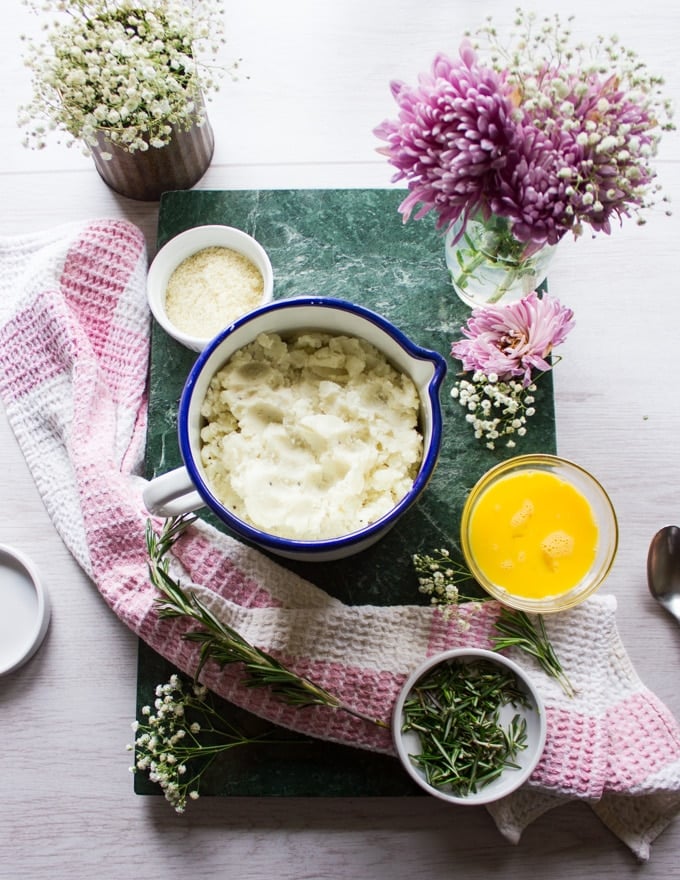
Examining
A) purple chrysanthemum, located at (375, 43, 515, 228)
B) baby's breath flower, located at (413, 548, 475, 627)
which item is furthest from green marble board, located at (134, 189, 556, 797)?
purple chrysanthemum, located at (375, 43, 515, 228)

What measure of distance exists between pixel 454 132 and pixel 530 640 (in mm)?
739

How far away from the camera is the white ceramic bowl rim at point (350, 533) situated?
3.19 feet

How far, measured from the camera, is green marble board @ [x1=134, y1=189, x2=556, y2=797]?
1245 millimetres

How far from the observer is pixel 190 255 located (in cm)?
132

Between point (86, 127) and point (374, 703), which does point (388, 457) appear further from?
point (86, 127)

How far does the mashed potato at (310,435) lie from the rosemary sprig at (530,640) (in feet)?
1.04

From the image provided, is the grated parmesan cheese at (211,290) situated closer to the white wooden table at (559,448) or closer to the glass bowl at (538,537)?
the white wooden table at (559,448)

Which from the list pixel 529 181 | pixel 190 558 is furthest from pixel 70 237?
pixel 529 181

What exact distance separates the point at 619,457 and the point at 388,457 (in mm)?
506

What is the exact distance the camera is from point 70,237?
1.35 m

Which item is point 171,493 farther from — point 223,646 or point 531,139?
point 531,139

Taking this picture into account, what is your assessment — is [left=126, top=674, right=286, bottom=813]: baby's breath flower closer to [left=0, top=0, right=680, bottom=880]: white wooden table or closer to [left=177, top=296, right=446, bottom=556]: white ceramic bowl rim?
[left=0, top=0, right=680, bottom=880]: white wooden table

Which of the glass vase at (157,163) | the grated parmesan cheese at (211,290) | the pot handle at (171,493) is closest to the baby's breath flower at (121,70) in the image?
the glass vase at (157,163)

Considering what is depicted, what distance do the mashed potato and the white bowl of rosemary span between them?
30 cm
